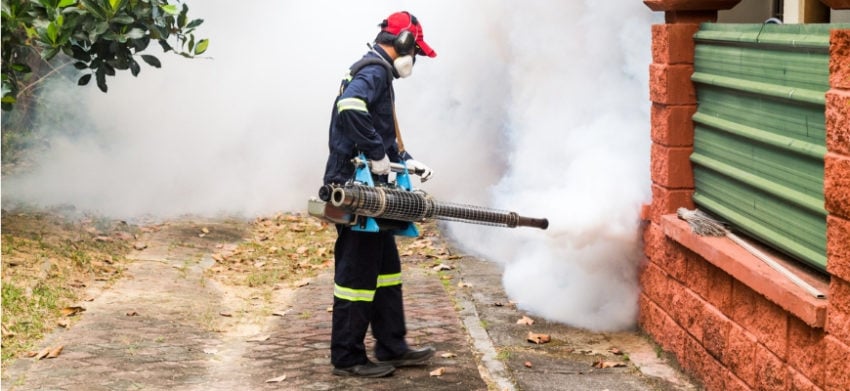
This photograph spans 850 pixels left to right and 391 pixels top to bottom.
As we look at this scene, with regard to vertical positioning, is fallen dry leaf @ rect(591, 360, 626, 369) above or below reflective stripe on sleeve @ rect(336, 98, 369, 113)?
below

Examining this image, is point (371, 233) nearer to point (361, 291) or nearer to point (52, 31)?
point (361, 291)

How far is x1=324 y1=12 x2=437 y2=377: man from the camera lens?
699 cm

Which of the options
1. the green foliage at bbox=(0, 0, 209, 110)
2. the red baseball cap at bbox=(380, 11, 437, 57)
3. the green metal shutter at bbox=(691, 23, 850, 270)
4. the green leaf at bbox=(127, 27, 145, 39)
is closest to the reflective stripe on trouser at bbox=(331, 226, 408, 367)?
the red baseball cap at bbox=(380, 11, 437, 57)

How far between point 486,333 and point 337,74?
7857 millimetres

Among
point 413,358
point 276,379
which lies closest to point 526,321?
point 413,358

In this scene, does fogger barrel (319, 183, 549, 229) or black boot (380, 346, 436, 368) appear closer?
fogger barrel (319, 183, 549, 229)

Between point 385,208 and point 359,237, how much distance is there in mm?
414

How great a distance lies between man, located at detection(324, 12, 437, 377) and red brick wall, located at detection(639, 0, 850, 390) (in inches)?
63.1

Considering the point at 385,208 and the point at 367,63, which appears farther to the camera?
the point at 367,63

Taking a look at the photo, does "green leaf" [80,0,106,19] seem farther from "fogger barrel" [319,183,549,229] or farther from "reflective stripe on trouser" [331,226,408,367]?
"fogger barrel" [319,183,549,229]

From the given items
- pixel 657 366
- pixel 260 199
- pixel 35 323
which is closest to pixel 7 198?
pixel 260 199

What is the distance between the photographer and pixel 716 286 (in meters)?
6.80

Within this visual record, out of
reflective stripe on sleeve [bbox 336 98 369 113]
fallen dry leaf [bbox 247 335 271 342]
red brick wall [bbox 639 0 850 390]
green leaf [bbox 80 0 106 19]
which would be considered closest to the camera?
red brick wall [bbox 639 0 850 390]

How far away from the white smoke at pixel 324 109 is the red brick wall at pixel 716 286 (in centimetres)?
130
